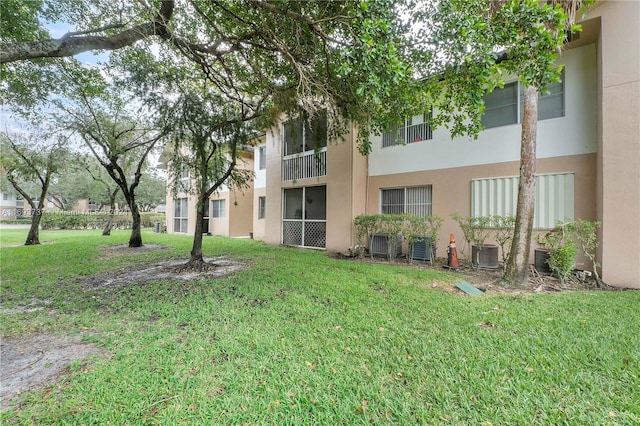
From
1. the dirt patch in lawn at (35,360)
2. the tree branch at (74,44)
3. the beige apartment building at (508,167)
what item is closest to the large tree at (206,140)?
the beige apartment building at (508,167)

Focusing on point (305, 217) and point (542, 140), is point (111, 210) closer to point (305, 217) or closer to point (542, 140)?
point (305, 217)

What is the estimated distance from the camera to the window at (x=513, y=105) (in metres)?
6.93

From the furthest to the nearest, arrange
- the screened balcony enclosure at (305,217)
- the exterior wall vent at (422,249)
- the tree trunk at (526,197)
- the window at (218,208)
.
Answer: the window at (218,208) → the screened balcony enclosure at (305,217) → the exterior wall vent at (422,249) → the tree trunk at (526,197)

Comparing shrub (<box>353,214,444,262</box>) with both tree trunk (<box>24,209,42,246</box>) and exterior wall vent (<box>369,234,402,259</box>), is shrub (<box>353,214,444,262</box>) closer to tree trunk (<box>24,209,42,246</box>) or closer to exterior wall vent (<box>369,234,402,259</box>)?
exterior wall vent (<box>369,234,402,259</box>)

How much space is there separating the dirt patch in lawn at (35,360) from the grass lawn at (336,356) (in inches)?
5.8

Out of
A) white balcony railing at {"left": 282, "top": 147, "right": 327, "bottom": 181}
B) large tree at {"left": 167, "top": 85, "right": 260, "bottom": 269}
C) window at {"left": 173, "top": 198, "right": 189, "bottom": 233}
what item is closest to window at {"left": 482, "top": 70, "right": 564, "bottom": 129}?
white balcony railing at {"left": 282, "top": 147, "right": 327, "bottom": 181}

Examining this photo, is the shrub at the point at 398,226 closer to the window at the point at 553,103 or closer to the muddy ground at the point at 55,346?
the muddy ground at the point at 55,346

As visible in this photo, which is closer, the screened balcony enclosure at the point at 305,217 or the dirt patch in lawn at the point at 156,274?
the dirt patch in lawn at the point at 156,274

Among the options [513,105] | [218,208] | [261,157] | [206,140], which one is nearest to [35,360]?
[206,140]

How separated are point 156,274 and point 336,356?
6.10 metres

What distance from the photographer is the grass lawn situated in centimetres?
215

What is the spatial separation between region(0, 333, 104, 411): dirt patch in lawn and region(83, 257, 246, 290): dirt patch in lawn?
266cm

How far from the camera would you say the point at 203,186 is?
7.39 m

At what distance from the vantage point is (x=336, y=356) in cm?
292
